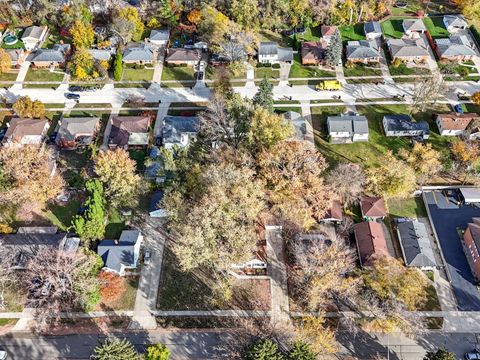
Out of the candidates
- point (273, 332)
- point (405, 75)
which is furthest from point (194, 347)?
point (405, 75)

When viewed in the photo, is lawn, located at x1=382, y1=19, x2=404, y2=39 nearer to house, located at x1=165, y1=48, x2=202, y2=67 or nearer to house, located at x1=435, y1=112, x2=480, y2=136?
house, located at x1=435, y1=112, x2=480, y2=136

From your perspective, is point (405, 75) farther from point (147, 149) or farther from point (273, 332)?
point (273, 332)

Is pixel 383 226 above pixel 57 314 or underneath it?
above

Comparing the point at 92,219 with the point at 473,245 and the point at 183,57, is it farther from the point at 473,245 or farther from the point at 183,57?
the point at 473,245

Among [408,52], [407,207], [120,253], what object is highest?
[408,52]

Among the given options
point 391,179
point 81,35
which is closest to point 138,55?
point 81,35

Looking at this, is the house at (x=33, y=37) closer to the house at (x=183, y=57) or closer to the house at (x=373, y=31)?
the house at (x=183, y=57)
